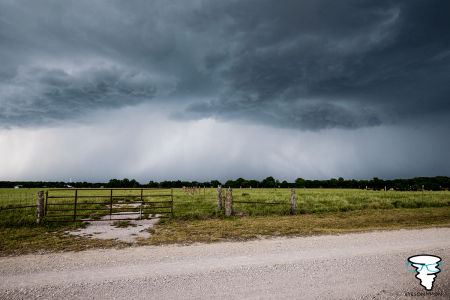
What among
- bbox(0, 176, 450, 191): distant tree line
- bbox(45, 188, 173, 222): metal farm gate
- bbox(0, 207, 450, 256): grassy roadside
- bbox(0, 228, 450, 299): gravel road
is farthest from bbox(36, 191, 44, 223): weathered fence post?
bbox(0, 176, 450, 191): distant tree line

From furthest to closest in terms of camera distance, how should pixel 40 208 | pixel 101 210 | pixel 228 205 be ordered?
pixel 101 210
pixel 228 205
pixel 40 208

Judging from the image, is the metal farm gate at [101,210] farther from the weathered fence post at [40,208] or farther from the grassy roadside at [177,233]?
the grassy roadside at [177,233]

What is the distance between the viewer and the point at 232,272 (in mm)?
6340

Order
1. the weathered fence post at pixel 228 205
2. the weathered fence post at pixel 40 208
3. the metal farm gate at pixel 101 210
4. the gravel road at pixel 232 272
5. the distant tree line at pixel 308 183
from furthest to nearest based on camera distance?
the distant tree line at pixel 308 183
the weathered fence post at pixel 228 205
the metal farm gate at pixel 101 210
the weathered fence post at pixel 40 208
the gravel road at pixel 232 272

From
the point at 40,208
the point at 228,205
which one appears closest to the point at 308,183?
the point at 228,205

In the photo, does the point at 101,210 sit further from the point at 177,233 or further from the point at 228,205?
the point at 177,233

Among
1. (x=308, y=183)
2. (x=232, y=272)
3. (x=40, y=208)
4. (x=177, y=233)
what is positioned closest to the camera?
(x=232, y=272)

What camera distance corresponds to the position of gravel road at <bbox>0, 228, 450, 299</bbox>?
5188 mm

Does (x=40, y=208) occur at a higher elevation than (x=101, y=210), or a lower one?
higher

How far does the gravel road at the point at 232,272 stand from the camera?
5.19 metres

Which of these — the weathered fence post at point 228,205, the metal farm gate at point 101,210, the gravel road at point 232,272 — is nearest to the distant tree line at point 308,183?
the metal farm gate at point 101,210

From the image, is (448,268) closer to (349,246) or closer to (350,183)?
(349,246)

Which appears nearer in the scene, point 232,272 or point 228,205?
point 232,272

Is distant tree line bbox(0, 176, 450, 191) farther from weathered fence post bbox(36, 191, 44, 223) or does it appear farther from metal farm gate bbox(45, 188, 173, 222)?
weathered fence post bbox(36, 191, 44, 223)
